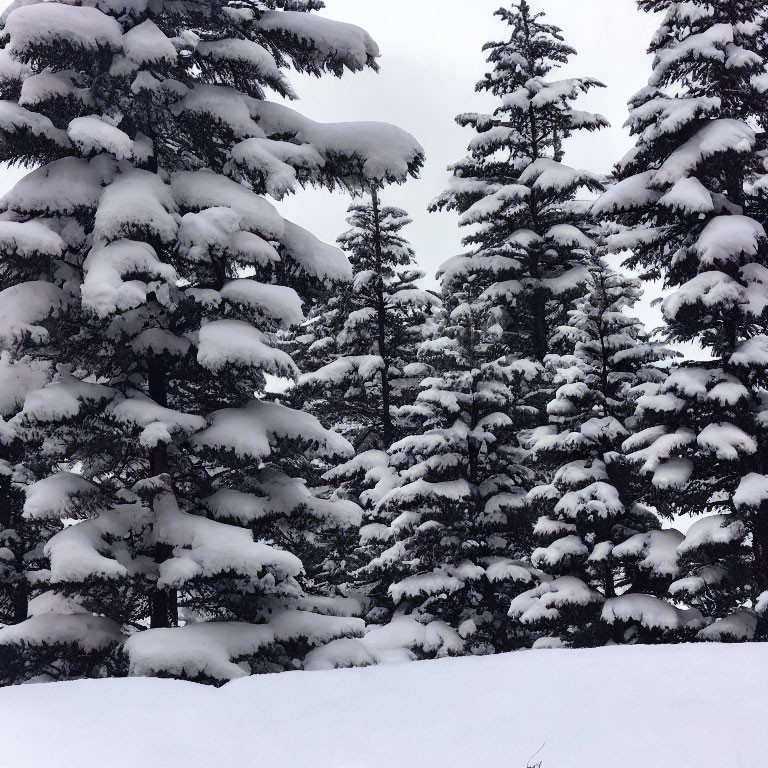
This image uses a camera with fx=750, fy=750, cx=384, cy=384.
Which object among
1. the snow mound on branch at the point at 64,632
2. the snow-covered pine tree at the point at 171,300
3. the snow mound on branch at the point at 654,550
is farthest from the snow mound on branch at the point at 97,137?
the snow mound on branch at the point at 654,550

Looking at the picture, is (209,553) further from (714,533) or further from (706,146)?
(706,146)

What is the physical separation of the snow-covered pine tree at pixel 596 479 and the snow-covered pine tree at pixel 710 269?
2.58ft

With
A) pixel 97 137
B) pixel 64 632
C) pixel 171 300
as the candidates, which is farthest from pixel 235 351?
pixel 64 632

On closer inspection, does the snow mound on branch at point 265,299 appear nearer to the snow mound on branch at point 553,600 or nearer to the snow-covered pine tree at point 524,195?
the snow mound on branch at point 553,600

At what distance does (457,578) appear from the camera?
1470 centimetres

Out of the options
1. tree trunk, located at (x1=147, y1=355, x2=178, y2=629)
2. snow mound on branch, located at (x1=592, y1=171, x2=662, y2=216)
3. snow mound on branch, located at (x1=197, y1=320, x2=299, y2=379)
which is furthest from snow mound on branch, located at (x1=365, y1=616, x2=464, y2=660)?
snow mound on branch, located at (x1=592, y1=171, x2=662, y2=216)

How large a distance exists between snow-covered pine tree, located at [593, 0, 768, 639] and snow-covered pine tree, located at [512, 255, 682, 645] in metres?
0.79

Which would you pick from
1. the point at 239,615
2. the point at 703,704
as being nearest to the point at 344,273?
the point at 239,615

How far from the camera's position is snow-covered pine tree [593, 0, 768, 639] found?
11.8 meters

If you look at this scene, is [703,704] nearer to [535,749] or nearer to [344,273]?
[535,749]

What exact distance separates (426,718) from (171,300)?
18.3ft

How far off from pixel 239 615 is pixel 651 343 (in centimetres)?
1079

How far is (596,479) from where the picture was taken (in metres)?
14.3

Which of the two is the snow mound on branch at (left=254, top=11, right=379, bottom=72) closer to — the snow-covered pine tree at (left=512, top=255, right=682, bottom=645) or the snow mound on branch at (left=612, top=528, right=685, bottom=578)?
the snow-covered pine tree at (left=512, top=255, right=682, bottom=645)
